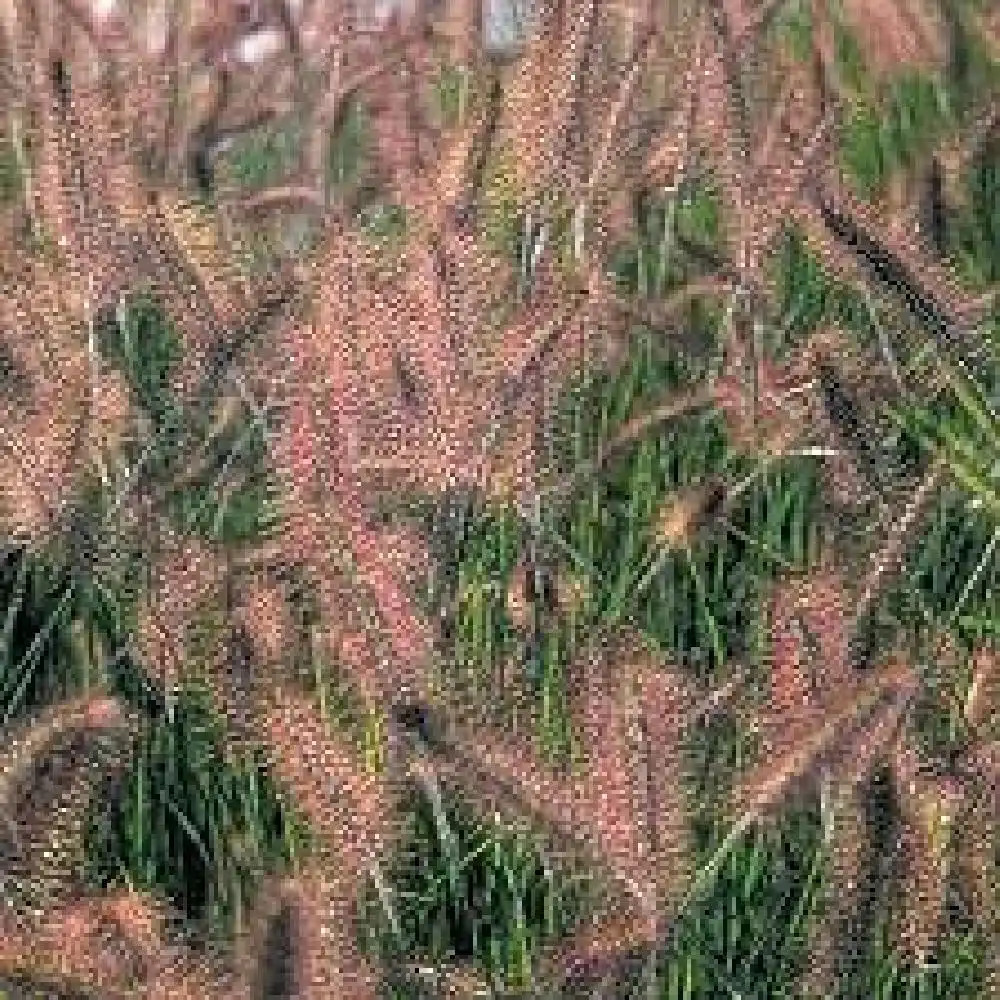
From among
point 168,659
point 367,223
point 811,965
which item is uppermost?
point 367,223

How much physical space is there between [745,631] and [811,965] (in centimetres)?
83

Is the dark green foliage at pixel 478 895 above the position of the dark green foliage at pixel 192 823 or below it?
below

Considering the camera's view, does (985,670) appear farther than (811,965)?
Yes

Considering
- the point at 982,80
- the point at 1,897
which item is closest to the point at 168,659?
the point at 1,897

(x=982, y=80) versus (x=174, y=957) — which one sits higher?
(x=982, y=80)

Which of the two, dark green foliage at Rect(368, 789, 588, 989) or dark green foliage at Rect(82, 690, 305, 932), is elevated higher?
dark green foliage at Rect(82, 690, 305, 932)

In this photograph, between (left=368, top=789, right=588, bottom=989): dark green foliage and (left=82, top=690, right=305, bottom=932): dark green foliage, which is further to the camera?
(left=82, top=690, right=305, bottom=932): dark green foliage

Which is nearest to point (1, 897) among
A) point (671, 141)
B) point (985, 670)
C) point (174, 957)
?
point (174, 957)

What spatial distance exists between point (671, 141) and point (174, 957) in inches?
49.1

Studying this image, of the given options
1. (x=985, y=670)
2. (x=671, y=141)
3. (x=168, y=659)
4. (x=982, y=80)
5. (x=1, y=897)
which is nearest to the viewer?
(x=1, y=897)

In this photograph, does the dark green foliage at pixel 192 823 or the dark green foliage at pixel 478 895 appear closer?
the dark green foliage at pixel 478 895

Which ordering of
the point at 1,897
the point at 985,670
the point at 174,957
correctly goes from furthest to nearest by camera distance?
the point at 985,670
the point at 1,897
the point at 174,957

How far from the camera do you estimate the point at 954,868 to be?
5.77ft

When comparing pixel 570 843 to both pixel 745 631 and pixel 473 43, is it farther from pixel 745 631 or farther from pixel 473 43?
pixel 473 43
